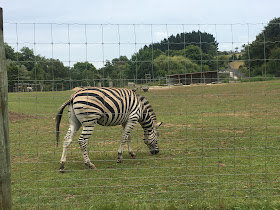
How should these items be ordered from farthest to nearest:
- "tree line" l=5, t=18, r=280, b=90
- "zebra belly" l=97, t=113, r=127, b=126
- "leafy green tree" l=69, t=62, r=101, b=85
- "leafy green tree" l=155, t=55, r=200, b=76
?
"zebra belly" l=97, t=113, r=127, b=126
"leafy green tree" l=155, t=55, r=200, b=76
"leafy green tree" l=69, t=62, r=101, b=85
"tree line" l=5, t=18, r=280, b=90

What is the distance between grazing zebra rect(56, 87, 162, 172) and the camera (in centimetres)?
790

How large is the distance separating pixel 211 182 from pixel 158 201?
1356 millimetres

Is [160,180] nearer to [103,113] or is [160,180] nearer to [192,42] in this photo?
[103,113]

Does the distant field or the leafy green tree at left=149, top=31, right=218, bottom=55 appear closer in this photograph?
the leafy green tree at left=149, top=31, right=218, bottom=55

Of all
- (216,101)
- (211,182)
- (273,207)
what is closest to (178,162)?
(211,182)

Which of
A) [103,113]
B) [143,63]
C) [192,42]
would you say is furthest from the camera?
[103,113]

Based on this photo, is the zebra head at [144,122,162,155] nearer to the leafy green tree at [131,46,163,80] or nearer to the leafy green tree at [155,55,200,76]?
the leafy green tree at [155,55,200,76]

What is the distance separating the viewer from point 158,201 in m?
5.56

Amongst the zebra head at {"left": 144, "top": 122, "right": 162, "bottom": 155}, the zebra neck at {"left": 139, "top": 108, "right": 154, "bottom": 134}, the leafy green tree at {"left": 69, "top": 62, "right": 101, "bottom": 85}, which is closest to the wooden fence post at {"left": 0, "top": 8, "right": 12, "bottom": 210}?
the leafy green tree at {"left": 69, "top": 62, "right": 101, "bottom": 85}

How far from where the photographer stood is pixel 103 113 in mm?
7859

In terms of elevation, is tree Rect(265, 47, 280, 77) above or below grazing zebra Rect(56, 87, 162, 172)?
above

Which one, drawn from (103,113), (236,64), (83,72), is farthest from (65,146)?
(236,64)

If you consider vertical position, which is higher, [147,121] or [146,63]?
[146,63]

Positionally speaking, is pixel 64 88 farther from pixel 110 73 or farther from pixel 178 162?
pixel 178 162
